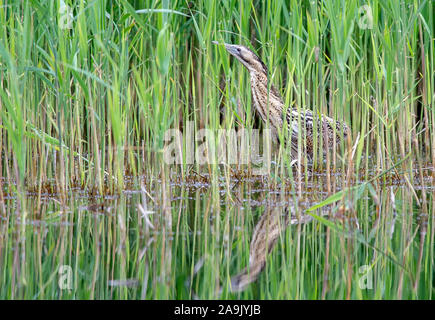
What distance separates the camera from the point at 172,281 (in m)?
3.85

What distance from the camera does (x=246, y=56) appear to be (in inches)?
274

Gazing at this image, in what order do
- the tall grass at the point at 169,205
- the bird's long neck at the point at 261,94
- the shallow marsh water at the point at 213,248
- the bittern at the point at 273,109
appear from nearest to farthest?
the shallow marsh water at the point at 213,248
the tall grass at the point at 169,205
the bittern at the point at 273,109
the bird's long neck at the point at 261,94

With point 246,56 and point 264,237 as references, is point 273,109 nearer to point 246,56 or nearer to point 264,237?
point 246,56

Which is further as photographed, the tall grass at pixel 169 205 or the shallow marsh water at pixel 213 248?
the tall grass at pixel 169 205

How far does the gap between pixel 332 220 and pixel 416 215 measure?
23.8 inches

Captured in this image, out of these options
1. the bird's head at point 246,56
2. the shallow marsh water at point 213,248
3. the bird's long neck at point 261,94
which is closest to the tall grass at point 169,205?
the shallow marsh water at point 213,248

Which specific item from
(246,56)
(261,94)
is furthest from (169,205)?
(261,94)

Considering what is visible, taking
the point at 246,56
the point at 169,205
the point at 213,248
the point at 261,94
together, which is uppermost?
the point at 246,56

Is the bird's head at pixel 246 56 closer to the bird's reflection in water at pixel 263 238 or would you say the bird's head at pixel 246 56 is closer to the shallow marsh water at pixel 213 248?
the shallow marsh water at pixel 213 248

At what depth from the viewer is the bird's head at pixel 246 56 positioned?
689 centimetres

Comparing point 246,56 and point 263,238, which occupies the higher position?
point 246,56

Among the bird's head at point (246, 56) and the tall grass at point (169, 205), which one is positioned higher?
the bird's head at point (246, 56)

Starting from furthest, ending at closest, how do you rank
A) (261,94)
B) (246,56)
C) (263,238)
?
(261,94)
(246,56)
(263,238)

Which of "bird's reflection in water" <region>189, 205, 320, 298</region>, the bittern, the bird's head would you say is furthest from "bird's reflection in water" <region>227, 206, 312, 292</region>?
the bird's head
